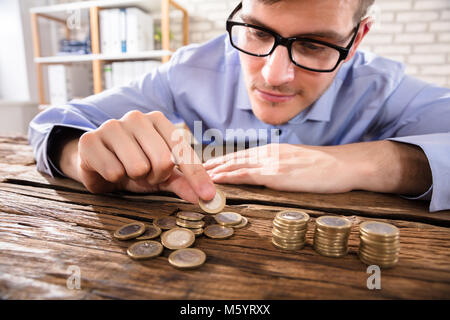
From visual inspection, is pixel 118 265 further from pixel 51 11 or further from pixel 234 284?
pixel 51 11

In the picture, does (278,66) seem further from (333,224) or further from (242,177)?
(333,224)

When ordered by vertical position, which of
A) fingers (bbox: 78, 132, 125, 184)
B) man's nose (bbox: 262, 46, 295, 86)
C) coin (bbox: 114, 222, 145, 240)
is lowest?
coin (bbox: 114, 222, 145, 240)

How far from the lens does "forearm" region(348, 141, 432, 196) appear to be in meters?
0.82

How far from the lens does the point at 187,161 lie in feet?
2.20

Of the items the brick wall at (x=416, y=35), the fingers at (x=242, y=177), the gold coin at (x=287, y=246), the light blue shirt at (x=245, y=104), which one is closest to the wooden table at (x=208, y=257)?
the gold coin at (x=287, y=246)

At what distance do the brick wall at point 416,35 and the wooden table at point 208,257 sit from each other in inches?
123

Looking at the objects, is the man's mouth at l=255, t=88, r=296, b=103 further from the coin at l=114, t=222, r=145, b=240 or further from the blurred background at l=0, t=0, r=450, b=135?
the blurred background at l=0, t=0, r=450, b=135

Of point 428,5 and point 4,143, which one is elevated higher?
point 428,5

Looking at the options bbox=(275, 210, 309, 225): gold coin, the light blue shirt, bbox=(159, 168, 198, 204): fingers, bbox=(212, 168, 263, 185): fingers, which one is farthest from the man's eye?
bbox=(275, 210, 309, 225): gold coin

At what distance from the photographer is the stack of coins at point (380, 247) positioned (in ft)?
1.48

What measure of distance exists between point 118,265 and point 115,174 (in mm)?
283

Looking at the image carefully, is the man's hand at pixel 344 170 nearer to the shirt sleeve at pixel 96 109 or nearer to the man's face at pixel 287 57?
the man's face at pixel 287 57
